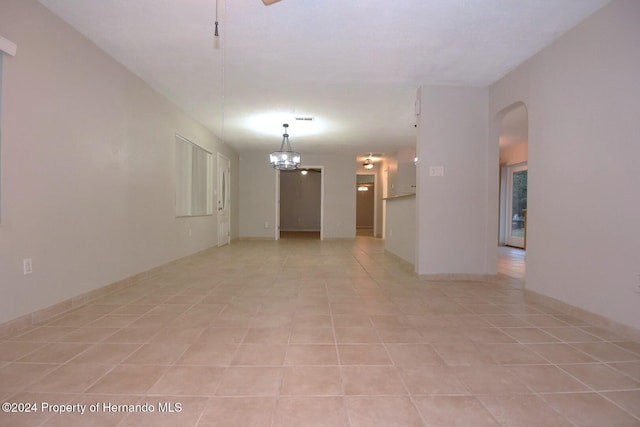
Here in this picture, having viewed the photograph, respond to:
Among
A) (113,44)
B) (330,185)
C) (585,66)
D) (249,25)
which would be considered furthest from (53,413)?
(330,185)

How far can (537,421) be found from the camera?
4.34ft

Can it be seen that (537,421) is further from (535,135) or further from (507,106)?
(507,106)

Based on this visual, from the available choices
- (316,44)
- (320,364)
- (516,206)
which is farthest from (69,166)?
(516,206)

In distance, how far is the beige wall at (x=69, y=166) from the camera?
2.23 metres

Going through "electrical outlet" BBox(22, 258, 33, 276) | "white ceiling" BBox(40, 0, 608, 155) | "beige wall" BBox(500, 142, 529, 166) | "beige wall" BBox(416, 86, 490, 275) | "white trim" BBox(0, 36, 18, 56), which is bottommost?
"electrical outlet" BBox(22, 258, 33, 276)

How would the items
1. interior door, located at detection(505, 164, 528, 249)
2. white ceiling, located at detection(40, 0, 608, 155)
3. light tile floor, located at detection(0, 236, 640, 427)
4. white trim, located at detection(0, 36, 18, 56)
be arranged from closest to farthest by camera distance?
light tile floor, located at detection(0, 236, 640, 427) < white trim, located at detection(0, 36, 18, 56) < white ceiling, located at detection(40, 0, 608, 155) < interior door, located at detection(505, 164, 528, 249)

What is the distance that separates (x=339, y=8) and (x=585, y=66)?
1.96 meters

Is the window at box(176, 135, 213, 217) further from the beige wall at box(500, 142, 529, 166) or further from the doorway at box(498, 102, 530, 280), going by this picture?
the beige wall at box(500, 142, 529, 166)

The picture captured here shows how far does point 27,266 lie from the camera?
2.34m

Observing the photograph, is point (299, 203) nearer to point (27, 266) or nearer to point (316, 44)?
point (316, 44)

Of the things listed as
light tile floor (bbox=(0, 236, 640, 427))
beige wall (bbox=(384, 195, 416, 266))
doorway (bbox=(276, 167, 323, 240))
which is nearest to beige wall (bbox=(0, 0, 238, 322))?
light tile floor (bbox=(0, 236, 640, 427))

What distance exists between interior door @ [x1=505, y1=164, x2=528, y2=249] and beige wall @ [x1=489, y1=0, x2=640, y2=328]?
504 cm

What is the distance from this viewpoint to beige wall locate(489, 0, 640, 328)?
2242 millimetres

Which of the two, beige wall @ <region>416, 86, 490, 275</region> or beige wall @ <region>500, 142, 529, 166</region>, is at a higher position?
beige wall @ <region>500, 142, 529, 166</region>
